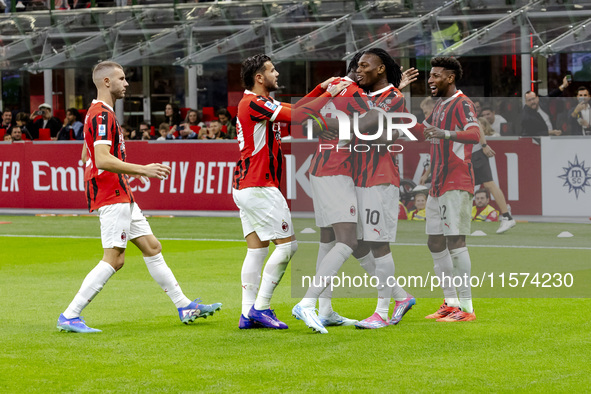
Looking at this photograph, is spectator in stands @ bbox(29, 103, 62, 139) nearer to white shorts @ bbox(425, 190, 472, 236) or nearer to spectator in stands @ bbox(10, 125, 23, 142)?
spectator in stands @ bbox(10, 125, 23, 142)

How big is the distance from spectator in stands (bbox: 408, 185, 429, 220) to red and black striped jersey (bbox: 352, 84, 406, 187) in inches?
33.8

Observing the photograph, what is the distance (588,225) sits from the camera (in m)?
9.99

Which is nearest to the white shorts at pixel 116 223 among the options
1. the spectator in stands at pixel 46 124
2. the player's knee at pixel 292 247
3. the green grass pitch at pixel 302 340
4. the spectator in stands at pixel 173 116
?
the green grass pitch at pixel 302 340

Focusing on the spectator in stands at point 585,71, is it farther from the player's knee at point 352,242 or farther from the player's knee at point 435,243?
the player's knee at point 352,242

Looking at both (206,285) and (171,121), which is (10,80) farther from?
(206,285)

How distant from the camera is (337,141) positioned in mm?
7770

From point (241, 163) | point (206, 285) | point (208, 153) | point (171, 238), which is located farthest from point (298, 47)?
point (241, 163)

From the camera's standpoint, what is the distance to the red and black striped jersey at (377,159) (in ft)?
25.5

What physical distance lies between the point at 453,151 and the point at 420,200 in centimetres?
59

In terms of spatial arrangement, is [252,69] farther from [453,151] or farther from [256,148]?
[453,151]

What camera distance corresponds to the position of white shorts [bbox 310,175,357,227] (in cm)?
771

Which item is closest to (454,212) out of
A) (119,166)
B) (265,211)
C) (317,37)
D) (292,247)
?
(292,247)

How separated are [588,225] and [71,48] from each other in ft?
64.2

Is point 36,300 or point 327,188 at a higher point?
point 327,188
